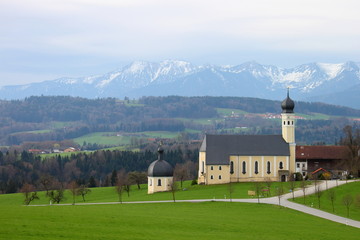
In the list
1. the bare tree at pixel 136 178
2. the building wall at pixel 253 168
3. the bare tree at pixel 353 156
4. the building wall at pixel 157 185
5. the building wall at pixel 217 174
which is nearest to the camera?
the building wall at pixel 157 185

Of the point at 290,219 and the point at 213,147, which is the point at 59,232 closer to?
the point at 290,219

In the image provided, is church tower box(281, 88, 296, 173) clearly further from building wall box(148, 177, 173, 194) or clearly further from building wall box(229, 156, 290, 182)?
building wall box(148, 177, 173, 194)

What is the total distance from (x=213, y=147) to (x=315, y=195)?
1051 inches

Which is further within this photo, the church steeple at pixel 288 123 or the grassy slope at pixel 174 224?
the church steeple at pixel 288 123

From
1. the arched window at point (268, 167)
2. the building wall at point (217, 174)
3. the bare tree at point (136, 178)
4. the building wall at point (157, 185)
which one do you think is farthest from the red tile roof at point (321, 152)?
the bare tree at point (136, 178)

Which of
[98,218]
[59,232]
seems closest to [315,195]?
[98,218]

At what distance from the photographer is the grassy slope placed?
3997 centimetres

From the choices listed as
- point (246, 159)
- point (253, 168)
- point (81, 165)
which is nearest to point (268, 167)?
point (253, 168)

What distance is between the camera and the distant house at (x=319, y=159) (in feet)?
342

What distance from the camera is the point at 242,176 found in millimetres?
101000

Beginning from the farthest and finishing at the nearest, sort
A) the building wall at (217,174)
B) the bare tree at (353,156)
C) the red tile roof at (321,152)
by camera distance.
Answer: the red tile roof at (321,152) → the building wall at (217,174) → the bare tree at (353,156)

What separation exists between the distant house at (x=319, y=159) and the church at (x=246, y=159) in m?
3.73

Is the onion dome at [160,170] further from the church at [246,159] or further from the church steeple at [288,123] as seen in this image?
the church steeple at [288,123]

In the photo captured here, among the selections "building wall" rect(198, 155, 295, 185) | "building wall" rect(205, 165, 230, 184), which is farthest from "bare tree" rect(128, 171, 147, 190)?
"building wall" rect(205, 165, 230, 184)
